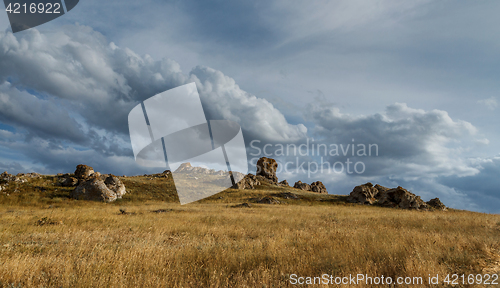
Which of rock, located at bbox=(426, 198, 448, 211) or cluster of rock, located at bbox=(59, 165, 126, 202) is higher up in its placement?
cluster of rock, located at bbox=(59, 165, 126, 202)

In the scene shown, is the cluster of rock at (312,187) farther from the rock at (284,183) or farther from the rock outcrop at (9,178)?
the rock outcrop at (9,178)

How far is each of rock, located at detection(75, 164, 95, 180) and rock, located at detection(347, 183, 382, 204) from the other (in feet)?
153

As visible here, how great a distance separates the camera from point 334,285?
498cm

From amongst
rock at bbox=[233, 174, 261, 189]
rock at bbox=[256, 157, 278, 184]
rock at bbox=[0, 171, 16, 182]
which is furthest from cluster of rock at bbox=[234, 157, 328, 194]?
rock at bbox=[0, 171, 16, 182]

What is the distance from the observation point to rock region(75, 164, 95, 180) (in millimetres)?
40713

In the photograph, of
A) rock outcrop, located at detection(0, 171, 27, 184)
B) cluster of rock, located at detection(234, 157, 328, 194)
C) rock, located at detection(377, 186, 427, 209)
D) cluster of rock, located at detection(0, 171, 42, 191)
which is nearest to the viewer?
cluster of rock, located at detection(0, 171, 42, 191)

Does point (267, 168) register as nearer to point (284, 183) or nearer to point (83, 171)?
point (284, 183)

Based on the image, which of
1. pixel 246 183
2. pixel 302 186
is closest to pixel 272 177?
pixel 302 186

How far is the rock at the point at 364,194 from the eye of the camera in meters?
44.3

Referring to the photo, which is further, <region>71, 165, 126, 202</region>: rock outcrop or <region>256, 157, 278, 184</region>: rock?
<region>256, 157, 278, 184</region>: rock

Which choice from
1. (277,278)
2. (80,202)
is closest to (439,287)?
(277,278)

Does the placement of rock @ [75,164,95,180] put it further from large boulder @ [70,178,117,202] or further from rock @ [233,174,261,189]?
rock @ [233,174,261,189]

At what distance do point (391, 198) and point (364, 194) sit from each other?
4488 mm

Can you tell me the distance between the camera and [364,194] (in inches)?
1777
